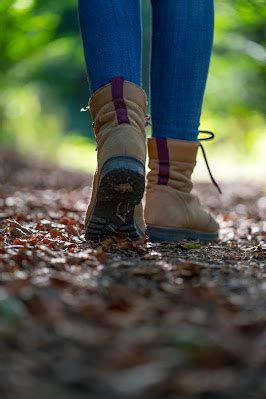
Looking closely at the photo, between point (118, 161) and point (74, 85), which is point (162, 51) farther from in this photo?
point (74, 85)

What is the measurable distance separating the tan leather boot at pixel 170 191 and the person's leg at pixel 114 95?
12 cm

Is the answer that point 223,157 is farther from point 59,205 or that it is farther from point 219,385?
point 219,385

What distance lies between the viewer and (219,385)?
30.6 inches

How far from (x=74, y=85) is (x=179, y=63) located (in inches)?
589

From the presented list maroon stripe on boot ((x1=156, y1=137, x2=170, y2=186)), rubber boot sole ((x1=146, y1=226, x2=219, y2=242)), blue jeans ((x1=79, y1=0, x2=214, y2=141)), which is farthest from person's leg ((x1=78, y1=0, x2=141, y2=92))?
rubber boot sole ((x1=146, y1=226, x2=219, y2=242))


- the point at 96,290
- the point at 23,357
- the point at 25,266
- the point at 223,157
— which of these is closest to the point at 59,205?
the point at 25,266

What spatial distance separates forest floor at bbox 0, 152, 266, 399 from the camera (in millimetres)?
775

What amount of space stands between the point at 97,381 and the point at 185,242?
106 cm

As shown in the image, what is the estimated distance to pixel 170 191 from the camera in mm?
1830

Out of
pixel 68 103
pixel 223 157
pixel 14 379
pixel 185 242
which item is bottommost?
pixel 14 379

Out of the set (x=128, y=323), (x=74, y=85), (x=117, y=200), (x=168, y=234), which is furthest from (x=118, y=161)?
(x=74, y=85)

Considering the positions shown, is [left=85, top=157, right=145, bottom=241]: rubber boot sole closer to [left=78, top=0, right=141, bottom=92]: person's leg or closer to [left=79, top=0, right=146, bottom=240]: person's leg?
[left=79, top=0, right=146, bottom=240]: person's leg

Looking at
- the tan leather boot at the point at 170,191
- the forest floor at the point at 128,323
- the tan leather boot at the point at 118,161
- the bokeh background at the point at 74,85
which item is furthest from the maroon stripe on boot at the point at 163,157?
the bokeh background at the point at 74,85

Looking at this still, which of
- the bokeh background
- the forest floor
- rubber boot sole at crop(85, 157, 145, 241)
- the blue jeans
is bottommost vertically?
the forest floor
